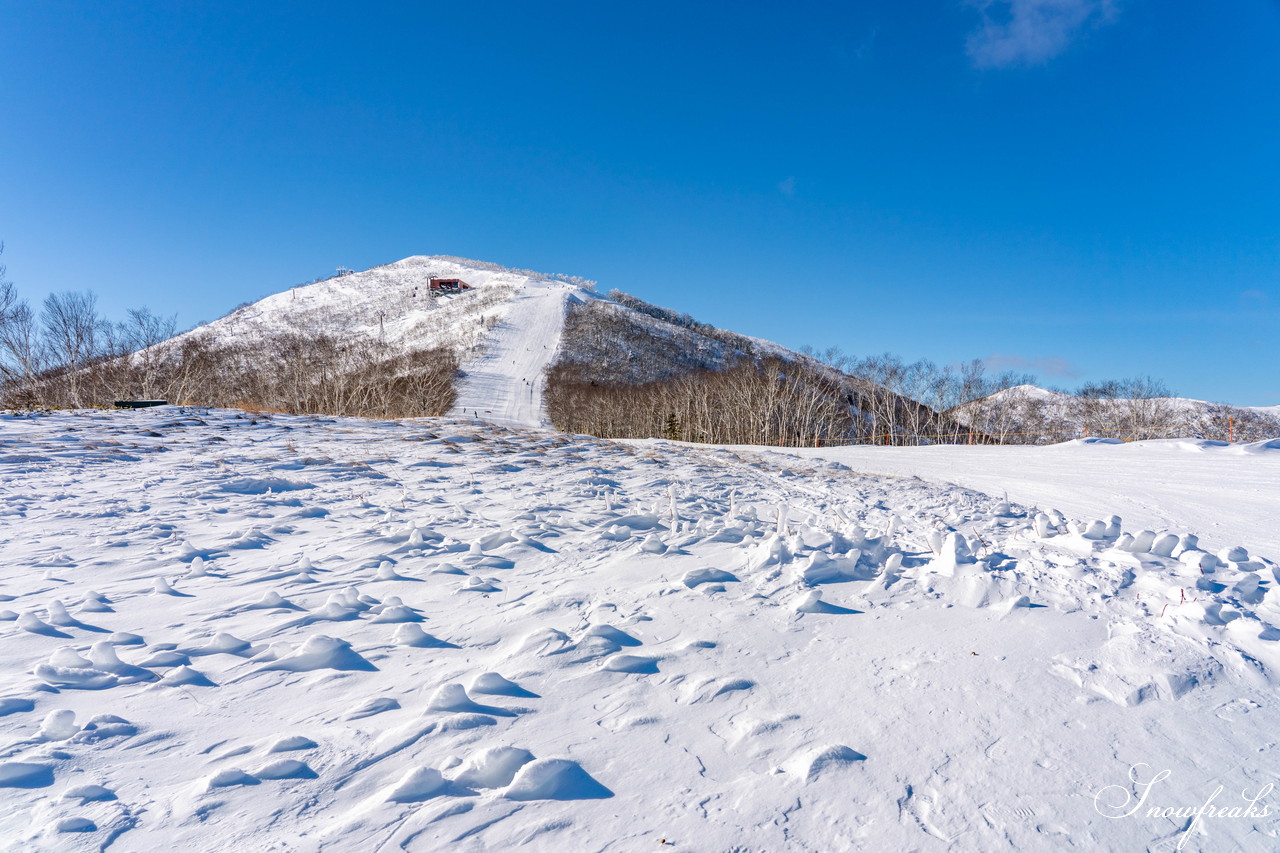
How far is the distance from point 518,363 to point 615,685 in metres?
81.4

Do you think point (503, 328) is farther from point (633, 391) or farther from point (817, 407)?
point (817, 407)

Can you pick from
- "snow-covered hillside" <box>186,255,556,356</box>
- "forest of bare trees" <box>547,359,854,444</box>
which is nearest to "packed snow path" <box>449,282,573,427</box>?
"snow-covered hillside" <box>186,255,556,356</box>

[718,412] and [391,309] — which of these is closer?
[718,412]

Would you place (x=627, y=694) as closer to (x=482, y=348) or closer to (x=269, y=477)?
(x=269, y=477)

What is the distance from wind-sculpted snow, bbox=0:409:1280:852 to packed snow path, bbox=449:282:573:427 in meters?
38.4

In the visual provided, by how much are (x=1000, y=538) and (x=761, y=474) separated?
7.19 m

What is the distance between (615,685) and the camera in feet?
9.75

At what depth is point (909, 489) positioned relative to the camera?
458 inches

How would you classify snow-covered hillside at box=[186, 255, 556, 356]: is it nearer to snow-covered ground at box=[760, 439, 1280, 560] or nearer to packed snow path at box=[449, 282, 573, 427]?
packed snow path at box=[449, 282, 573, 427]

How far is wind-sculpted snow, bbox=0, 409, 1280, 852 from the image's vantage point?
2053mm

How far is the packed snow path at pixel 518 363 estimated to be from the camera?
2384 inches

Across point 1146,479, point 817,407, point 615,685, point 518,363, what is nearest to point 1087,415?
point 817,407

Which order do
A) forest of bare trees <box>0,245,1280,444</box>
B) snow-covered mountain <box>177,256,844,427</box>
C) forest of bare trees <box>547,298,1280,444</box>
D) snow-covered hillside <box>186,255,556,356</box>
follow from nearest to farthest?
forest of bare trees <box>0,245,1280,444</box> → forest of bare trees <box>547,298,1280,444</box> → snow-covered mountain <box>177,256,844,427</box> → snow-covered hillside <box>186,255,556,356</box>

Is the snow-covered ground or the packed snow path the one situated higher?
the packed snow path
